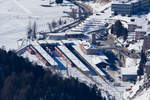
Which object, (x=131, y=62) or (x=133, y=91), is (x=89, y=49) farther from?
(x=133, y=91)

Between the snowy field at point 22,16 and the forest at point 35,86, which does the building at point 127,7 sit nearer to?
the snowy field at point 22,16

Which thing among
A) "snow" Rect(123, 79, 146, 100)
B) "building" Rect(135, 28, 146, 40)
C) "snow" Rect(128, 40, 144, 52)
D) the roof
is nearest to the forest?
"snow" Rect(123, 79, 146, 100)

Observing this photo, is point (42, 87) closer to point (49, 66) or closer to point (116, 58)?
point (49, 66)

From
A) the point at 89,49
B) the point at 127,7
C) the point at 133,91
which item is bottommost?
the point at 133,91

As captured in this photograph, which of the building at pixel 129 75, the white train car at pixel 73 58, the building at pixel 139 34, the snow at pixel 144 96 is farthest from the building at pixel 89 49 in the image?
the snow at pixel 144 96

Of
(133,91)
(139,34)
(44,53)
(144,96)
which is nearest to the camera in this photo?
(144,96)

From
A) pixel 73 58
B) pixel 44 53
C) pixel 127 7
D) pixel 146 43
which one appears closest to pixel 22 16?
pixel 127 7

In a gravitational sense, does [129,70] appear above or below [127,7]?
→ below

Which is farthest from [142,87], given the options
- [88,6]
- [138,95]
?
[88,6]

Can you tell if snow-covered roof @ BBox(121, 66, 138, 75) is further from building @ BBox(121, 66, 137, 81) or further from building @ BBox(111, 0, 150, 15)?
building @ BBox(111, 0, 150, 15)
